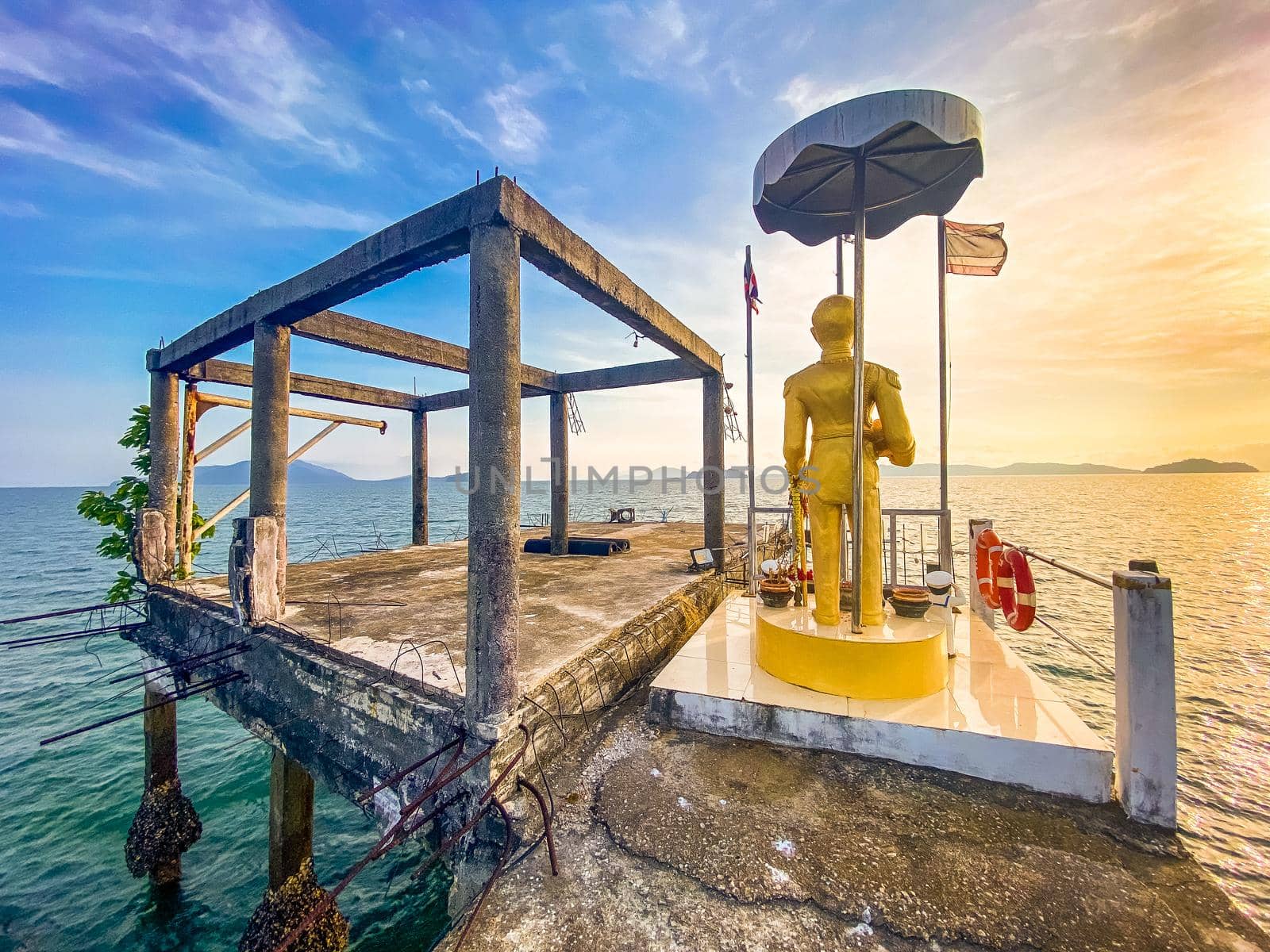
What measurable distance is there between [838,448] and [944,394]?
3.23 meters

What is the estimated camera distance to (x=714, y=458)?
31.9ft

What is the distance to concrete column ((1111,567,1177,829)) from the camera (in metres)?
3.31

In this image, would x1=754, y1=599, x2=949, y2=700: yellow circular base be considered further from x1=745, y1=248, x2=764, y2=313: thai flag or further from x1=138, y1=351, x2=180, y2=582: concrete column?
x1=138, y1=351, x2=180, y2=582: concrete column

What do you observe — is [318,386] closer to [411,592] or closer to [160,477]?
[160,477]

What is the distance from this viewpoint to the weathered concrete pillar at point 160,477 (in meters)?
8.52

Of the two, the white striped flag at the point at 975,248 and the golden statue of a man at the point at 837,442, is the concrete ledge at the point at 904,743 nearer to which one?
the golden statue of a man at the point at 837,442

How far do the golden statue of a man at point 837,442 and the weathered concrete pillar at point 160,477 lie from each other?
34.8 feet

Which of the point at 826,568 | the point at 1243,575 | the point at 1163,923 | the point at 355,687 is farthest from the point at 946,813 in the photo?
the point at 1243,575

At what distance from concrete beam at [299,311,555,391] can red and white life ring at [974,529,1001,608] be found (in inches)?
248

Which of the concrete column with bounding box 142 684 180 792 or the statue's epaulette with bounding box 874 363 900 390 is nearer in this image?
the statue's epaulette with bounding box 874 363 900 390

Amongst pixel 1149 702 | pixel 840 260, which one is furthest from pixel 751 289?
pixel 1149 702

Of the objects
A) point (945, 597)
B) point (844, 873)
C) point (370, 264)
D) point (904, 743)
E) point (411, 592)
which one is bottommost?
point (844, 873)

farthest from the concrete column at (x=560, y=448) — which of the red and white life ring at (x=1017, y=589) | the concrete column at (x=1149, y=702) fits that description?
the concrete column at (x=1149, y=702)

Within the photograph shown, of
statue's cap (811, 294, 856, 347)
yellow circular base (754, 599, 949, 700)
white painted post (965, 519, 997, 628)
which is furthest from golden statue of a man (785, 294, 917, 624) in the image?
white painted post (965, 519, 997, 628)
